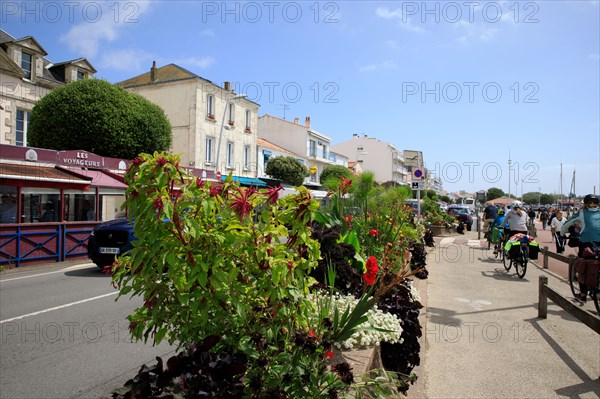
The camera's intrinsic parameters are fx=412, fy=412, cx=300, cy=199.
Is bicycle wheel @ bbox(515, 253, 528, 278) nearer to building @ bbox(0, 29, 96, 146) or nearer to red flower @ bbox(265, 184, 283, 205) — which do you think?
red flower @ bbox(265, 184, 283, 205)

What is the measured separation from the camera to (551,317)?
6.42 m

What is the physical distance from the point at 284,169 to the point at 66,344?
32.6 metres

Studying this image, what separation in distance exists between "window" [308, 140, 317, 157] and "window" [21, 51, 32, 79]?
32.9m

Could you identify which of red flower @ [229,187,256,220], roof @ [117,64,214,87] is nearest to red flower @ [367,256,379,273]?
red flower @ [229,187,256,220]

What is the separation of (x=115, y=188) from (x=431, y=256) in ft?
37.2

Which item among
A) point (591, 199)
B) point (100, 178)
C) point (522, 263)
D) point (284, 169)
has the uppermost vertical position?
point (284, 169)

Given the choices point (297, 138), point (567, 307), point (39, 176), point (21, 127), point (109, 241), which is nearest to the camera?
point (567, 307)

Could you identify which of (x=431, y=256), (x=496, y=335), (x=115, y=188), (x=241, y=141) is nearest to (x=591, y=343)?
(x=496, y=335)

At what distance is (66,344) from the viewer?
5191 mm

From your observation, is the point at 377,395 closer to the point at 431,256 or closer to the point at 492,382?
the point at 492,382

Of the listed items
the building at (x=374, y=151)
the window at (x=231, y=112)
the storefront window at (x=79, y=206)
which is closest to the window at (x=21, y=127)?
the storefront window at (x=79, y=206)

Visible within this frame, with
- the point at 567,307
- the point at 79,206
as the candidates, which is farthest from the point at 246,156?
the point at 567,307

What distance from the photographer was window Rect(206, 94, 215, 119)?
30.5 meters

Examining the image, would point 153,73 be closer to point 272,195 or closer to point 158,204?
point 272,195
